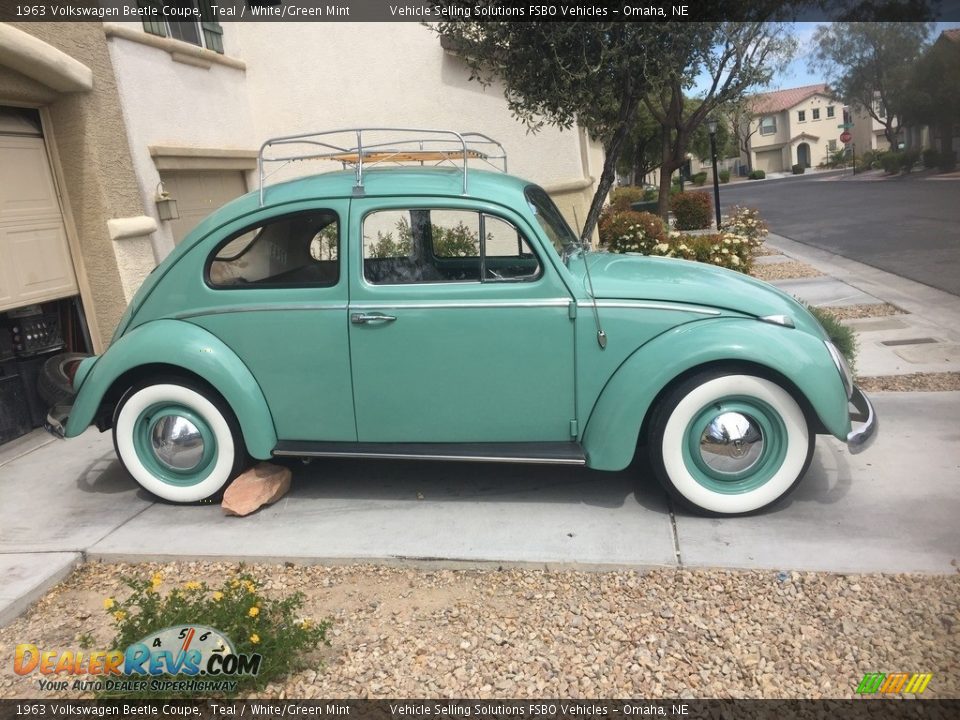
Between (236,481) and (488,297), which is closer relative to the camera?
(488,297)

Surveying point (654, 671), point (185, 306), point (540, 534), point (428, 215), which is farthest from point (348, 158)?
point (654, 671)

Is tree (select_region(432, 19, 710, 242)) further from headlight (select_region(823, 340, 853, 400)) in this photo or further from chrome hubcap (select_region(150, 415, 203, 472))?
chrome hubcap (select_region(150, 415, 203, 472))

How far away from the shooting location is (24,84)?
5.73 metres

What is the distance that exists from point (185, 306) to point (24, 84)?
2965 mm

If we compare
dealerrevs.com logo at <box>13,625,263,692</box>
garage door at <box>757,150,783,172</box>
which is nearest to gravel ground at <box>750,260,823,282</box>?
dealerrevs.com logo at <box>13,625,263,692</box>

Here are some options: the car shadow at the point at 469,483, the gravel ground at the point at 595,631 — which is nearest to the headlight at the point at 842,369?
Result: the gravel ground at the point at 595,631

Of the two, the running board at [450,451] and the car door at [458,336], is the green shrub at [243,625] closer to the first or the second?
the running board at [450,451]

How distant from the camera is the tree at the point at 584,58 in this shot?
593 cm

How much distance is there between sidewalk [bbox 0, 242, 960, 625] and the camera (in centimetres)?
348

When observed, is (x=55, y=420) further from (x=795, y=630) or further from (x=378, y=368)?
(x=795, y=630)

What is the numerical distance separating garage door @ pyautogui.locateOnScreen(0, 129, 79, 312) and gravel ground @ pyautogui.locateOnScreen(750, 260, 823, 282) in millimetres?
8771

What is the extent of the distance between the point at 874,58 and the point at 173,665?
63.4 meters

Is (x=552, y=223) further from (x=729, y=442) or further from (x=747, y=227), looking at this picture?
(x=747, y=227)

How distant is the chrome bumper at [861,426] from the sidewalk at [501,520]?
35 centimetres
